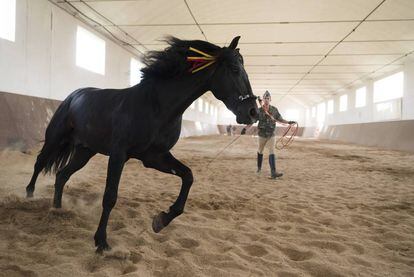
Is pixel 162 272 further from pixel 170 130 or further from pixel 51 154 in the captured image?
pixel 51 154

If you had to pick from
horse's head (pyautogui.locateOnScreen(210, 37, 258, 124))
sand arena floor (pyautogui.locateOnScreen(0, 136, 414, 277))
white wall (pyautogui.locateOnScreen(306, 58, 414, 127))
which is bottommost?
sand arena floor (pyautogui.locateOnScreen(0, 136, 414, 277))

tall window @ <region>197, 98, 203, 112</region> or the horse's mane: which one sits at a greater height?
tall window @ <region>197, 98, 203, 112</region>

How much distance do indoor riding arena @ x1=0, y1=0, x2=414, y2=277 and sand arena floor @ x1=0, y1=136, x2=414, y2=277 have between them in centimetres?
2

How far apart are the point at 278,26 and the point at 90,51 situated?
734 cm

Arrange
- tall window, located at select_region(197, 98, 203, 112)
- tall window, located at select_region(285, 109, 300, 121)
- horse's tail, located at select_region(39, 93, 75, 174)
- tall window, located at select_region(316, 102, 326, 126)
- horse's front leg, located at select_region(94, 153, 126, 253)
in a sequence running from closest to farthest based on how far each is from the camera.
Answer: horse's front leg, located at select_region(94, 153, 126, 253) < horse's tail, located at select_region(39, 93, 75, 174) < tall window, located at select_region(197, 98, 203, 112) < tall window, located at select_region(316, 102, 326, 126) < tall window, located at select_region(285, 109, 300, 121)

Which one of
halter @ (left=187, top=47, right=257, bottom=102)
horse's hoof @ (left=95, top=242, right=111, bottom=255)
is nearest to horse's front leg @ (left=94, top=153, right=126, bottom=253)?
horse's hoof @ (left=95, top=242, right=111, bottom=255)

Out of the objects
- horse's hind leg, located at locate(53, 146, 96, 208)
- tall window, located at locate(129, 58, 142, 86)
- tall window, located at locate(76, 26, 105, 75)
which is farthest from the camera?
tall window, located at locate(129, 58, 142, 86)

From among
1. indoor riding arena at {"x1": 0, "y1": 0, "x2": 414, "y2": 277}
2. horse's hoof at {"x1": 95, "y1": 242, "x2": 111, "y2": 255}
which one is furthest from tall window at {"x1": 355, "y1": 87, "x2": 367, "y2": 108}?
horse's hoof at {"x1": 95, "y1": 242, "x2": 111, "y2": 255}

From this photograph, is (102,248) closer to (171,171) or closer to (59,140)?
(171,171)

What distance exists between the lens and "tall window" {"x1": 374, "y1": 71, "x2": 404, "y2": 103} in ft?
56.4

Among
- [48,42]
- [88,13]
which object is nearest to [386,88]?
[88,13]

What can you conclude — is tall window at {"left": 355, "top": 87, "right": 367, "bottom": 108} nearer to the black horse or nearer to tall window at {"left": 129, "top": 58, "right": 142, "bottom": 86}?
tall window at {"left": 129, "top": 58, "right": 142, "bottom": 86}

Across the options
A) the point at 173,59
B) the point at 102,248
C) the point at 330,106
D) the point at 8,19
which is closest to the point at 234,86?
the point at 173,59

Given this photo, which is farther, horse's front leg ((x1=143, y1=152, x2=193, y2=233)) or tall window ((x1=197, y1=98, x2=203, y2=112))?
tall window ((x1=197, y1=98, x2=203, y2=112))
